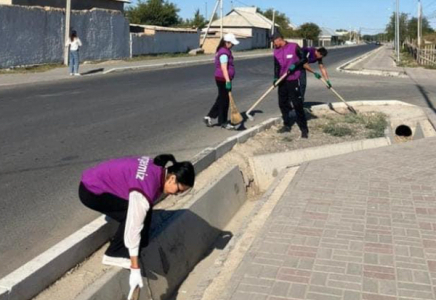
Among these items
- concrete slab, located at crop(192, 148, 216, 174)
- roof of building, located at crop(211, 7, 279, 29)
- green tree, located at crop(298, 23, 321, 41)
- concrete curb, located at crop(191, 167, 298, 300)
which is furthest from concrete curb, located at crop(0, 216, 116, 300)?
green tree, located at crop(298, 23, 321, 41)

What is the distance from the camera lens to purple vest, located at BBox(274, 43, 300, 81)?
8578 mm

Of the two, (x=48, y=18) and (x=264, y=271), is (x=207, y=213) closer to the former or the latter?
(x=264, y=271)

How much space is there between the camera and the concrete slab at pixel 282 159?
7.67 m

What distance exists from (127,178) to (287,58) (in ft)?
18.3

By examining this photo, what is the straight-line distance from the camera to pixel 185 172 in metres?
3.40

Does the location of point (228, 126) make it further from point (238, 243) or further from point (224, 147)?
point (238, 243)

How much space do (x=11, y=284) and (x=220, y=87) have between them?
587 cm

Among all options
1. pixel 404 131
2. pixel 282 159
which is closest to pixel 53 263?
pixel 282 159

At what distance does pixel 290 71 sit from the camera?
27.8 ft

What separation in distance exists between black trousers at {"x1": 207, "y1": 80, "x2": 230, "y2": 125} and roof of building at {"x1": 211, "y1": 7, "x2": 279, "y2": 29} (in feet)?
232

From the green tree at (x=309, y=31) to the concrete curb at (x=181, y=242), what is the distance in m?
105

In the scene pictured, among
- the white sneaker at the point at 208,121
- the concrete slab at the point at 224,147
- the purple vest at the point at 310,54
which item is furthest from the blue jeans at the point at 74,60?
the concrete slab at the point at 224,147

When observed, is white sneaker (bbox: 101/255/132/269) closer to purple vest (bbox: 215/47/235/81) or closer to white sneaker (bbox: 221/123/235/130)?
purple vest (bbox: 215/47/235/81)

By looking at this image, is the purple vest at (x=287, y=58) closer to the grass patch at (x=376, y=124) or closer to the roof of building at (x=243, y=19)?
the grass patch at (x=376, y=124)
